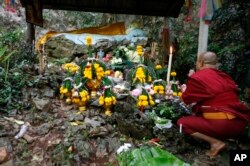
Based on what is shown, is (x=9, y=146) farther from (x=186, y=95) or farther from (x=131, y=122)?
(x=186, y=95)

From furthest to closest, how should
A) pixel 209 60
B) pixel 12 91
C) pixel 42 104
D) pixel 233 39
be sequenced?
1. pixel 233 39
2. pixel 12 91
3. pixel 42 104
4. pixel 209 60

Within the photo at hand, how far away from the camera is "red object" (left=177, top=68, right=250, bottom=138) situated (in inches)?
154

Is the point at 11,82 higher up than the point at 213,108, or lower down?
higher up

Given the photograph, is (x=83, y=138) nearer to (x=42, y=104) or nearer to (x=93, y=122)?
(x=93, y=122)

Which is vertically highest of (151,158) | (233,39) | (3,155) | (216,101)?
(233,39)

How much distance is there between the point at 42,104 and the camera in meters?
4.98

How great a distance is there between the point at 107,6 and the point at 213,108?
5535 mm

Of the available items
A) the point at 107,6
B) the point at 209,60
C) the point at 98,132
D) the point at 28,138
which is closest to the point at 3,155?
the point at 28,138

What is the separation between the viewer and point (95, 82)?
519 centimetres

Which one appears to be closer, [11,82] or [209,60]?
[209,60]

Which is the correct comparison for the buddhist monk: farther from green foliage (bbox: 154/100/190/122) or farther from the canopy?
the canopy

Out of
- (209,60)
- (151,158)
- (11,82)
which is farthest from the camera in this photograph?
(11,82)

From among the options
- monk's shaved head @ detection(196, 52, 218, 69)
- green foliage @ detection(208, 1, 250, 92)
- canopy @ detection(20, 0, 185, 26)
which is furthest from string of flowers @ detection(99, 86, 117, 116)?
canopy @ detection(20, 0, 185, 26)

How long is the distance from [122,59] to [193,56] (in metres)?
1.59
